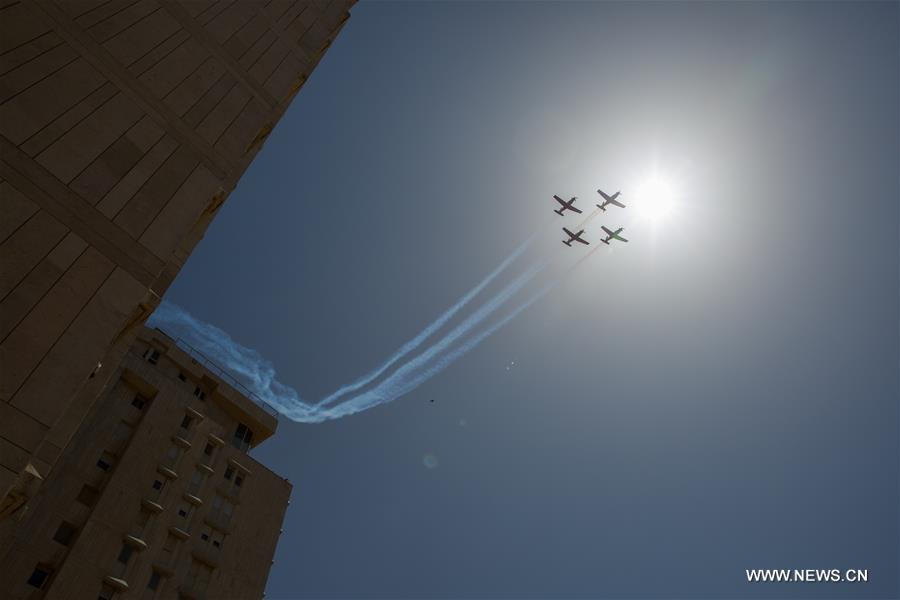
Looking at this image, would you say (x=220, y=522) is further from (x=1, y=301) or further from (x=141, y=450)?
(x=1, y=301)

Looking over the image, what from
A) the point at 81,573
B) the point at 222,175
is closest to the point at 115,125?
the point at 222,175

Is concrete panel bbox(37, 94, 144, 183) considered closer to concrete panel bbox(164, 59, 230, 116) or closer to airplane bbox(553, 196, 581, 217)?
concrete panel bbox(164, 59, 230, 116)

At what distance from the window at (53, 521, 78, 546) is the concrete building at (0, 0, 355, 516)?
102 feet

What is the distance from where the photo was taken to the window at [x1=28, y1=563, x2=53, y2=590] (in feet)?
99.4

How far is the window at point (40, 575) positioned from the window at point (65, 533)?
1564mm

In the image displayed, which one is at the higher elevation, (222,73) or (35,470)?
(222,73)

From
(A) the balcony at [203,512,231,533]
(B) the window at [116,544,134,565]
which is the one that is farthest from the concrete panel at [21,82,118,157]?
(A) the balcony at [203,512,231,533]

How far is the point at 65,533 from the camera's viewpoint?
107ft

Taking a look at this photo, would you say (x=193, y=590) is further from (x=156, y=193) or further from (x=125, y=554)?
(x=156, y=193)

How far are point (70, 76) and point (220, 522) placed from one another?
41.3 m

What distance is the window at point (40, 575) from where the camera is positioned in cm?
3030

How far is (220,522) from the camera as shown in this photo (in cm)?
4181

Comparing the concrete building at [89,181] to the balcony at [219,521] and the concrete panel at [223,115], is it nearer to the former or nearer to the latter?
the concrete panel at [223,115]

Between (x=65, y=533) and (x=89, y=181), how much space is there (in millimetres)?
34684
